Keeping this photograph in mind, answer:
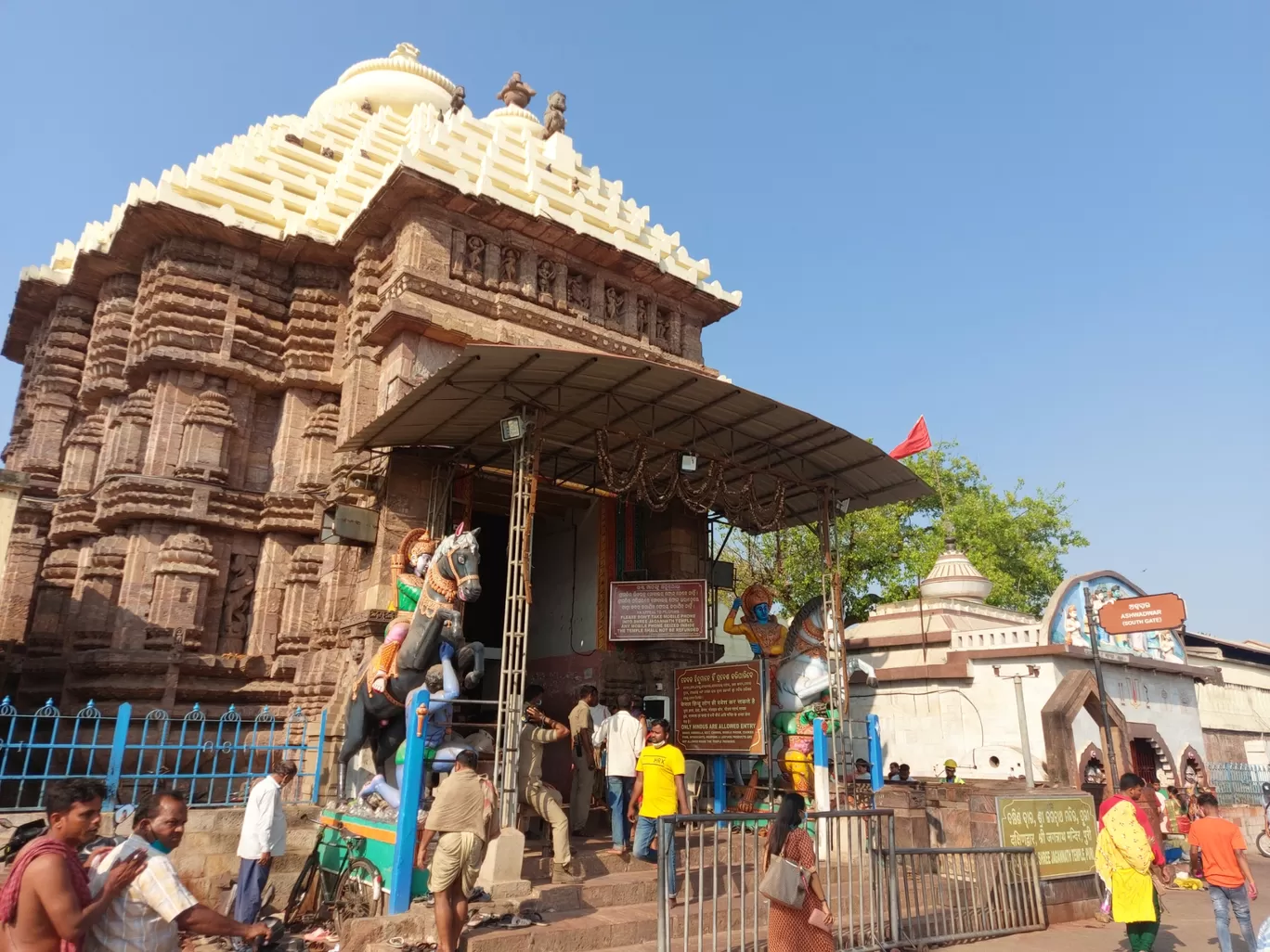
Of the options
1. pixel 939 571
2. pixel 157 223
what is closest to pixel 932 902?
pixel 939 571

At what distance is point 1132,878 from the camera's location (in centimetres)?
625

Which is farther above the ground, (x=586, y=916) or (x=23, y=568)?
(x=23, y=568)

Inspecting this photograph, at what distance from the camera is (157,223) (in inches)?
540

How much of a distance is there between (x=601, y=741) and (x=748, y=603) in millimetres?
3394

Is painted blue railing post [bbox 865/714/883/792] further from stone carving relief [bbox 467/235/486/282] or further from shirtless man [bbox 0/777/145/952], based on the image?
shirtless man [bbox 0/777/145/952]

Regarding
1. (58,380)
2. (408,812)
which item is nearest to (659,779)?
(408,812)

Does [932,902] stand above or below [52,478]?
below

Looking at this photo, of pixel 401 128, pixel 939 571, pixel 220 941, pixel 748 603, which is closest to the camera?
pixel 220 941

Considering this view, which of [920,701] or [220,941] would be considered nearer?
[220,941]

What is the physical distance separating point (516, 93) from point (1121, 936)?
19578 mm

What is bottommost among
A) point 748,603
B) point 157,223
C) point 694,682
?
point 694,682

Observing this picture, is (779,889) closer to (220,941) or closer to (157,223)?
(220,941)

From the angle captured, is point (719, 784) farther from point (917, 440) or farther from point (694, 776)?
point (917, 440)

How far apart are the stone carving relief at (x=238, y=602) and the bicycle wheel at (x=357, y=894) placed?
658cm
